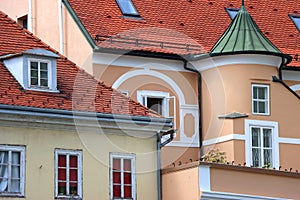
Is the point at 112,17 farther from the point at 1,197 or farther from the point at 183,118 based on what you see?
the point at 1,197

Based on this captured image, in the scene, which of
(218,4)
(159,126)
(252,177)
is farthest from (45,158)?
(218,4)

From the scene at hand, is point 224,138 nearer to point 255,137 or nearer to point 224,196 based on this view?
point 255,137

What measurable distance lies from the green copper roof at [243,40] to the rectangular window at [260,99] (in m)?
1.25

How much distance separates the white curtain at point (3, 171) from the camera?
40.1m

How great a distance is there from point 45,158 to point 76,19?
35.7 ft

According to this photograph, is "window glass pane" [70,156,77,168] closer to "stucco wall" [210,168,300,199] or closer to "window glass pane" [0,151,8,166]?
"window glass pane" [0,151,8,166]

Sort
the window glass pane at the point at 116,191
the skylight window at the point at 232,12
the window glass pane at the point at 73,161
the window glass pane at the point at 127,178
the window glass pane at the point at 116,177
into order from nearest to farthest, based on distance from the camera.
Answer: the window glass pane at the point at 73,161, the window glass pane at the point at 116,191, the window glass pane at the point at 116,177, the window glass pane at the point at 127,178, the skylight window at the point at 232,12

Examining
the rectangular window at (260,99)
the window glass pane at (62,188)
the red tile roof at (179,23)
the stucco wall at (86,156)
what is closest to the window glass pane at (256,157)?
Answer: the rectangular window at (260,99)

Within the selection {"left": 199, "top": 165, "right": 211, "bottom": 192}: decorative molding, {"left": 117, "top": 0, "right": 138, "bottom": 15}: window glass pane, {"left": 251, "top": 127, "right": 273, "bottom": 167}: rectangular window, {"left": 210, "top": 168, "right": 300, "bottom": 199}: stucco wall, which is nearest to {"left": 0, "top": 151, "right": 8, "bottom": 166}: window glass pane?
{"left": 199, "top": 165, "right": 211, "bottom": 192}: decorative molding

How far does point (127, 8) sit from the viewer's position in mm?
53375

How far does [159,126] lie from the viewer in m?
42.9

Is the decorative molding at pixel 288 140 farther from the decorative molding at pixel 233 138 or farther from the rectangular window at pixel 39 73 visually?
the rectangular window at pixel 39 73

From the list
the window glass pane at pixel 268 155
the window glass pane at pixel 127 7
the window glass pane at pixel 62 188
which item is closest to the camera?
the window glass pane at pixel 62 188

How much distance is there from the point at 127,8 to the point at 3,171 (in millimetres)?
14447
